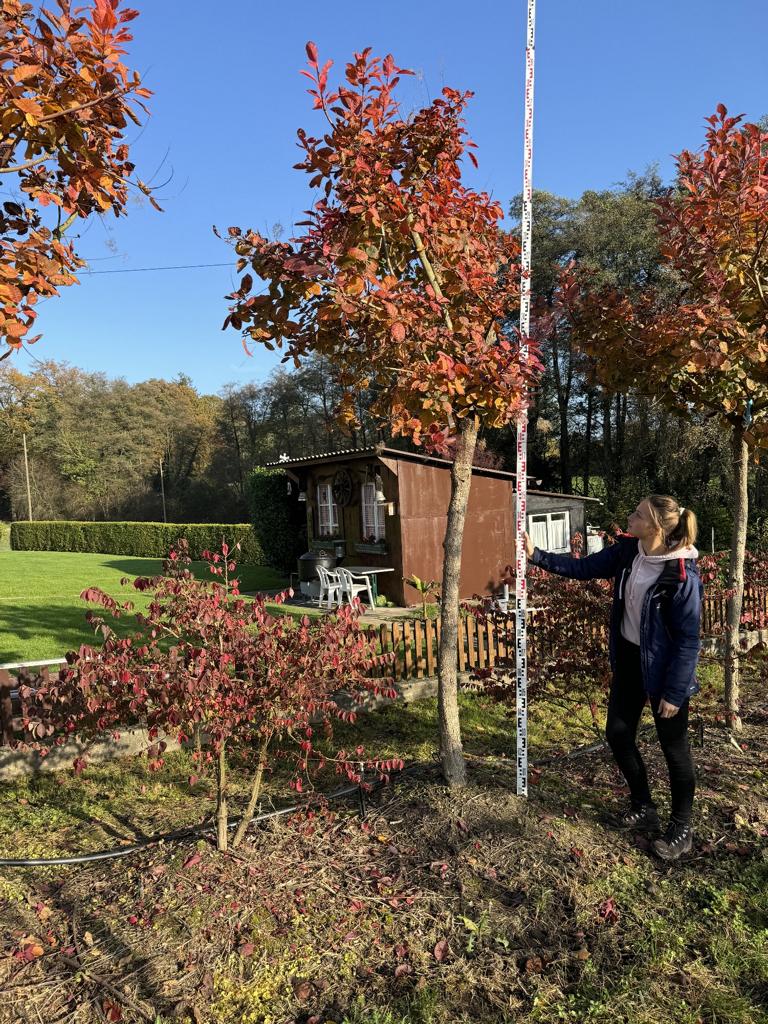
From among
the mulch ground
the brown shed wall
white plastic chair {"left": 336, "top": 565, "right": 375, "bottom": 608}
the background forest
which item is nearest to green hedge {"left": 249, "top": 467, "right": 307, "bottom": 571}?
white plastic chair {"left": 336, "top": 565, "right": 375, "bottom": 608}

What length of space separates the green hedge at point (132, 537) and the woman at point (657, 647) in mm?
20079

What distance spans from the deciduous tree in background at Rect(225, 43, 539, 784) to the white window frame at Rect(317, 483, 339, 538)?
12188 millimetres

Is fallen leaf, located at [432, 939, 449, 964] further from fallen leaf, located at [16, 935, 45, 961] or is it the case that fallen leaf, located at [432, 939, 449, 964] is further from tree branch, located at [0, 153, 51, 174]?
tree branch, located at [0, 153, 51, 174]

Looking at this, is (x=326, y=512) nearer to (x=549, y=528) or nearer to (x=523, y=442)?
(x=549, y=528)

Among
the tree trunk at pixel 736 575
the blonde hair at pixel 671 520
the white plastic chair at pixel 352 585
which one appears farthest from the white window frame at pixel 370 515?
the blonde hair at pixel 671 520

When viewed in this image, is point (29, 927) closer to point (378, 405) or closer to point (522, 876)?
point (522, 876)

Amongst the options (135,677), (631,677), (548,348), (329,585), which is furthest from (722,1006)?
(548,348)

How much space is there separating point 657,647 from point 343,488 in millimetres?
12701

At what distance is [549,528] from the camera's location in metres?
20.2

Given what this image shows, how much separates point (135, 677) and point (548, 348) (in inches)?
1232

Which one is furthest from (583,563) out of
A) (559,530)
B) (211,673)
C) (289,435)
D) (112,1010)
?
(289,435)

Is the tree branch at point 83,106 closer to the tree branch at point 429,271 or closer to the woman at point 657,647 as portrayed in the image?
the tree branch at point 429,271

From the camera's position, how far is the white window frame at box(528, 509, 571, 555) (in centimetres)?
1978

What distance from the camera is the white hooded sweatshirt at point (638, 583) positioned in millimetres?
3330
